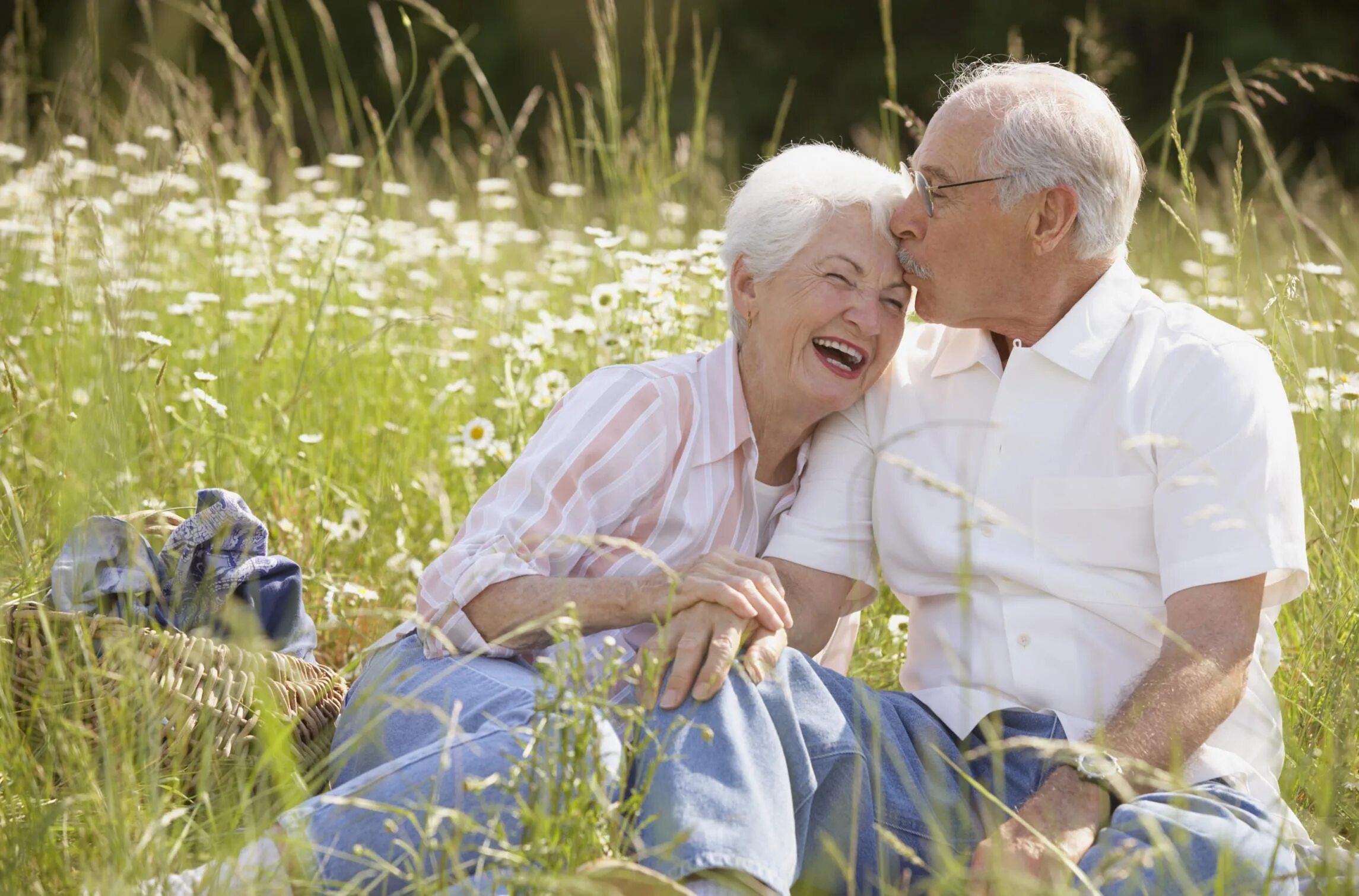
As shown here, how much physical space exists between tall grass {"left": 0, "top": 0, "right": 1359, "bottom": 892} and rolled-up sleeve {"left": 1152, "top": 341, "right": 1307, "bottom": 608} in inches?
10.5

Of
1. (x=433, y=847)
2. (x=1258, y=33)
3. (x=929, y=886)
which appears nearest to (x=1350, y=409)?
(x=929, y=886)

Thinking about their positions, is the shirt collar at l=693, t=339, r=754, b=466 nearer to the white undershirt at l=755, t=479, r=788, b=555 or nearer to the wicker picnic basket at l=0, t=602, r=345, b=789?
the white undershirt at l=755, t=479, r=788, b=555

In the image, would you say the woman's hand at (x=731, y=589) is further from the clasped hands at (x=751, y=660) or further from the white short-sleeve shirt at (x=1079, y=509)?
the white short-sleeve shirt at (x=1079, y=509)

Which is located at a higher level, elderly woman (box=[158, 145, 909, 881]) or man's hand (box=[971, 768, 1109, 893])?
elderly woman (box=[158, 145, 909, 881])

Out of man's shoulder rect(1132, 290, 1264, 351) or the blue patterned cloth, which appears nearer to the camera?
the blue patterned cloth

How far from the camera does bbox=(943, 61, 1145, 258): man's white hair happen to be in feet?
8.09

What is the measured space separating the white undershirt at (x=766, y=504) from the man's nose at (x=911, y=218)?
54cm

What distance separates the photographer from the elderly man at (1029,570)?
6.58 feet

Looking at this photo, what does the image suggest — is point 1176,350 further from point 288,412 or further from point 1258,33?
point 1258,33

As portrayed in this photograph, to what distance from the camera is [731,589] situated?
84.4 inches

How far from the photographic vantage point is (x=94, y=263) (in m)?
2.49

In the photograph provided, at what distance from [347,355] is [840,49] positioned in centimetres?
1191

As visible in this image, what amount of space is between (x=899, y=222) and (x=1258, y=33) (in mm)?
12191

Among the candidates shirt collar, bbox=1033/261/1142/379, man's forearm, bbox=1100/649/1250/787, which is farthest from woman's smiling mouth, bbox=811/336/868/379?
man's forearm, bbox=1100/649/1250/787
